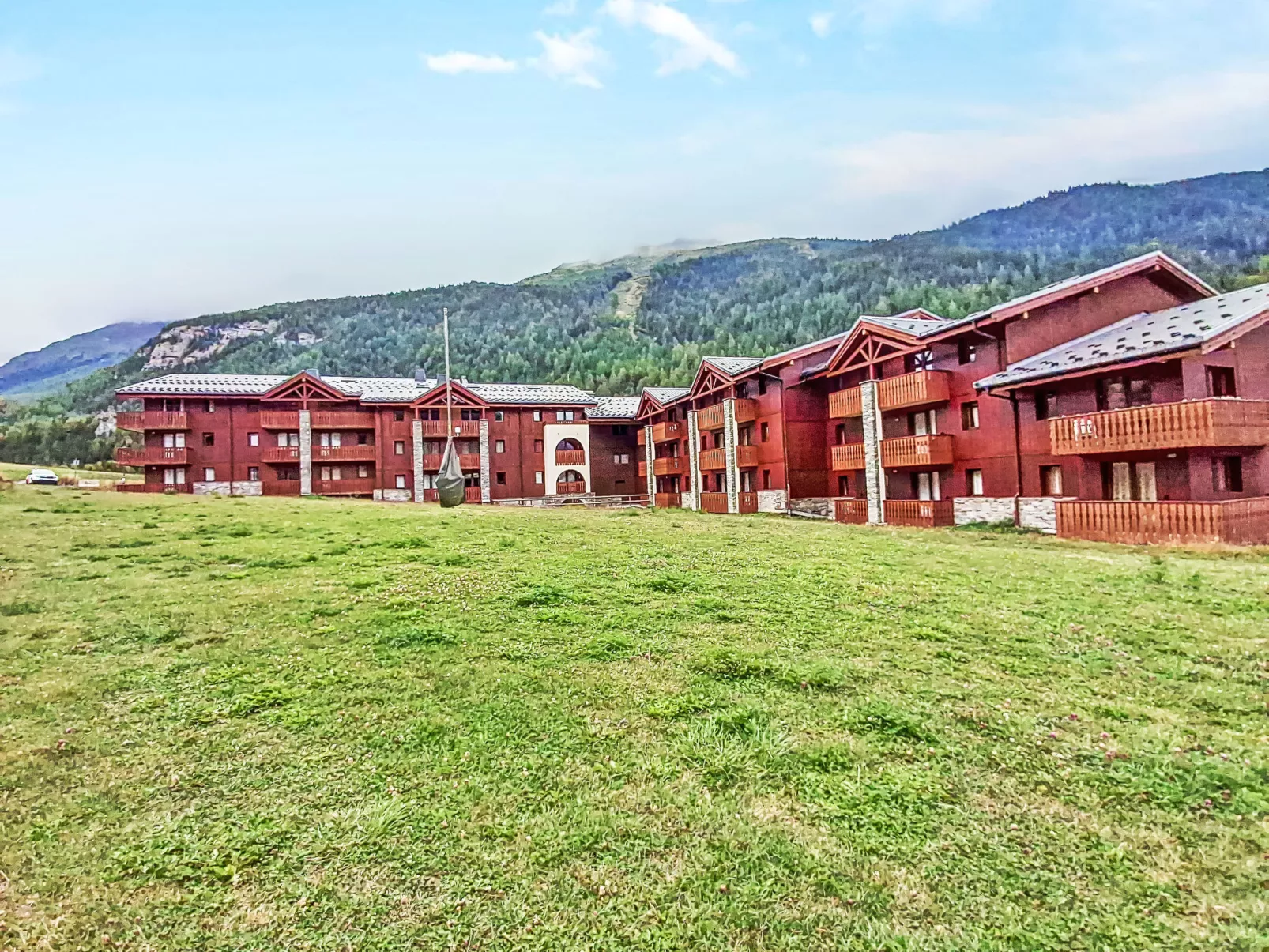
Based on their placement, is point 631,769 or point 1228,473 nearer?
point 631,769

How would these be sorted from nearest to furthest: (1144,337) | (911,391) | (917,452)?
(1144,337), (917,452), (911,391)

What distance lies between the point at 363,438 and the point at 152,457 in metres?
16.4

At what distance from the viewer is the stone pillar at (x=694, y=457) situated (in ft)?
181

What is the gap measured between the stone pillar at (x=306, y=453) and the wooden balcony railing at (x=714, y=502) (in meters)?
34.2

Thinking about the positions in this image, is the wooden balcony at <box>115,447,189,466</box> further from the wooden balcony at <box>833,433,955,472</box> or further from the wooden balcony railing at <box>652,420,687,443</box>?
the wooden balcony at <box>833,433,955,472</box>

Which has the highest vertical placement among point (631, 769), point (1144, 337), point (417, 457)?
point (1144, 337)

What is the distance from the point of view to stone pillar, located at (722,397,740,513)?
161ft

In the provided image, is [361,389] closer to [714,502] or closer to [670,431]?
[670,431]

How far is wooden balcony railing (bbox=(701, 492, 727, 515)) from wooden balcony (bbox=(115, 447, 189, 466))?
4363 centimetres

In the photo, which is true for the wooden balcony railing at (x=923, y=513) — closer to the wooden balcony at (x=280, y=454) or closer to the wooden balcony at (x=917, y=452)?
the wooden balcony at (x=917, y=452)

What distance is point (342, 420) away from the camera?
61688 mm

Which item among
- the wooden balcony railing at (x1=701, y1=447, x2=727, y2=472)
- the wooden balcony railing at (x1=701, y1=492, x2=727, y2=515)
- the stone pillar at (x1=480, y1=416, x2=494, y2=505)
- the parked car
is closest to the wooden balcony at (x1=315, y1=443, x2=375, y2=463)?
the stone pillar at (x1=480, y1=416, x2=494, y2=505)

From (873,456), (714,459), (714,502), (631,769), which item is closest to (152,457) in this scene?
(714,459)

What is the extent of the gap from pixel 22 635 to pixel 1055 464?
1282 inches
